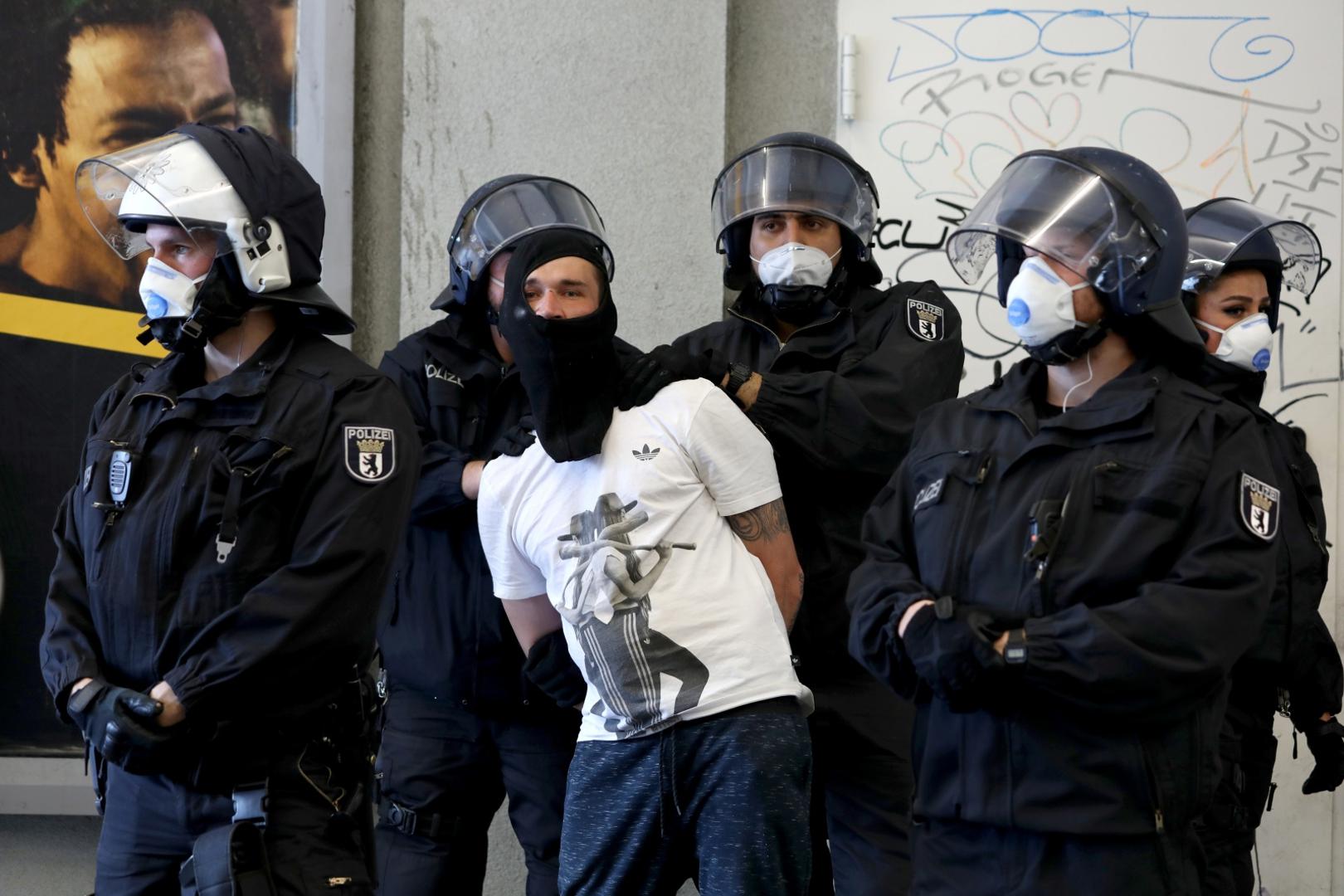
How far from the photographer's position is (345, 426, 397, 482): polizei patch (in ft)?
9.68

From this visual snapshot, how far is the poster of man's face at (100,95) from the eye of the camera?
4590mm

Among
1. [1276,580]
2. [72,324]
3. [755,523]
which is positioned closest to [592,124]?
[72,324]

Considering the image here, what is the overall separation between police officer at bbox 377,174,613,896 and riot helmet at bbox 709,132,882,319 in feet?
1.28

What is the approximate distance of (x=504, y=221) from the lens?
3838 mm

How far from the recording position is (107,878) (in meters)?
2.90

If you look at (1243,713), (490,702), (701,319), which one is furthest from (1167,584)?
(701,319)

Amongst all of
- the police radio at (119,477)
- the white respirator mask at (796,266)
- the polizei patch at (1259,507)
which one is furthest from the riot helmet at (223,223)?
the polizei patch at (1259,507)

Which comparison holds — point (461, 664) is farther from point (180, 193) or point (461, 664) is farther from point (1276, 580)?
point (1276, 580)

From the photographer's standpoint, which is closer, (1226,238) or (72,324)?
(1226,238)

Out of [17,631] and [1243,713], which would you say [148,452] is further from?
[1243,713]

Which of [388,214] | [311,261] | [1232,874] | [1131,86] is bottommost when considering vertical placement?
[1232,874]

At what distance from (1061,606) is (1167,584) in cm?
17

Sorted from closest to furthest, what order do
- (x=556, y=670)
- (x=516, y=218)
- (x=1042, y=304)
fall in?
(x=1042, y=304)
(x=556, y=670)
(x=516, y=218)

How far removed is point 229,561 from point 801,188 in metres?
1.71
